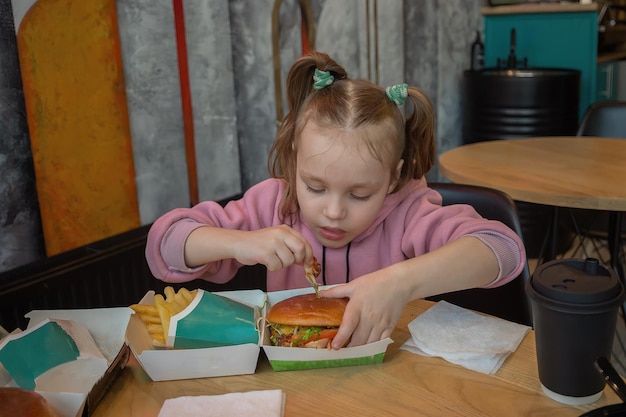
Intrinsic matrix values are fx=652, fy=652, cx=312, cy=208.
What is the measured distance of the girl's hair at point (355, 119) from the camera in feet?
4.24

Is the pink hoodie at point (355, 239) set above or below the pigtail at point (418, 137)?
below

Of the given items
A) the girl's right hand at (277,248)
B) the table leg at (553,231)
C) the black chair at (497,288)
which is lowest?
the table leg at (553,231)

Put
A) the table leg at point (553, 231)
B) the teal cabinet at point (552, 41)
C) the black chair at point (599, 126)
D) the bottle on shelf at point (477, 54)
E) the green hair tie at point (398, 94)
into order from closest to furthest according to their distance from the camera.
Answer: the green hair tie at point (398, 94) < the table leg at point (553, 231) < the black chair at point (599, 126) < the teal cabinet at point (552, 41) < the bottle on shelf at point (477, 54)

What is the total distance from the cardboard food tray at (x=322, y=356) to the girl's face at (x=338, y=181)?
0.31 meters

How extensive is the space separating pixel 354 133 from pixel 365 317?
406 millimetres

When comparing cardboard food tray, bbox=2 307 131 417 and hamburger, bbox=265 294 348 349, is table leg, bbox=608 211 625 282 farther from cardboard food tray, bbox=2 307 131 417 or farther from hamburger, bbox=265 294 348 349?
cardboard food tray, bbox=2 307 131 417

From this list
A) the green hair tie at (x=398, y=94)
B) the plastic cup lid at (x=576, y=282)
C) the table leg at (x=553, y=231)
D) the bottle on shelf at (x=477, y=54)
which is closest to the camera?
the plastic cup lid at (x=576, y=282)

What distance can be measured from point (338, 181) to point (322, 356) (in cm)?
38

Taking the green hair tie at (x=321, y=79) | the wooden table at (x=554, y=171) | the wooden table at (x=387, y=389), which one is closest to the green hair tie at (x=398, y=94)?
the green hair tie at (x=321, y=79)

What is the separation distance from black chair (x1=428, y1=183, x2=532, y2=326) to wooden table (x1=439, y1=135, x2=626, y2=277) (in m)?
0.49

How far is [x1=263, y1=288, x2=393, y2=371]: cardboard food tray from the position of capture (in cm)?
95

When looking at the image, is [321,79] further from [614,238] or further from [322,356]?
[614,238]

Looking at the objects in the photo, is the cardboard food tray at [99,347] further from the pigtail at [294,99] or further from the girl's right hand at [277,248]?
the pigtail at [294,99]

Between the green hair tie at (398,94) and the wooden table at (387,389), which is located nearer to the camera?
the wooden table at (387,389)
